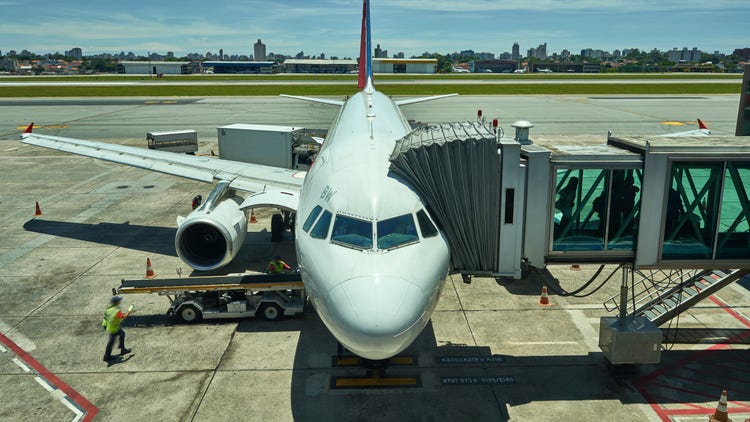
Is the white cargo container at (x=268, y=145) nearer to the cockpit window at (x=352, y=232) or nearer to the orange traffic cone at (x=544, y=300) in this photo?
the orange traffic cone at (x=544, y=300)

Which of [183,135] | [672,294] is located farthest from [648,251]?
[183,135]

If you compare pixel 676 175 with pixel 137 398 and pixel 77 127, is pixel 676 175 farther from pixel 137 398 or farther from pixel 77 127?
pixel 77 127

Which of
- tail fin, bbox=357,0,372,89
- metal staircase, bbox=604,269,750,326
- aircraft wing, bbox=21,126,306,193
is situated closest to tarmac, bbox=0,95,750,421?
metal staircase, bbox=604,269,750,326

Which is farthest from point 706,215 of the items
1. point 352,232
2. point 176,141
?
point 176,141

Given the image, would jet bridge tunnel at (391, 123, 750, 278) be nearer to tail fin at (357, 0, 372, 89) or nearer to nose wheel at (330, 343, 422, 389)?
nose wheel at (330, 343, 422, 389)

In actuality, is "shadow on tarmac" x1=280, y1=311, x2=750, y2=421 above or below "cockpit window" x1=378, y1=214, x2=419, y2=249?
below

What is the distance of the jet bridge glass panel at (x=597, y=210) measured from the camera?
1265 cm

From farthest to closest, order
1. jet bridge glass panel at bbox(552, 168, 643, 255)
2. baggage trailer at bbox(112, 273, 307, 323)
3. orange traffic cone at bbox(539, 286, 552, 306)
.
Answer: orange traffic cone at bbox(539, 286, 552, 306) < baggage trailer at bbox(112, 273, 307, 323) < jet bridge glass panel at bbox(552, 168, 643, 255)

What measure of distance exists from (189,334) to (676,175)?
13.1 metres

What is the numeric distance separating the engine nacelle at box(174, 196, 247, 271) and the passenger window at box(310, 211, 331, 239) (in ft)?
25.9

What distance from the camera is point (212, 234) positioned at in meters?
19.4

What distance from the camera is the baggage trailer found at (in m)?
15.8

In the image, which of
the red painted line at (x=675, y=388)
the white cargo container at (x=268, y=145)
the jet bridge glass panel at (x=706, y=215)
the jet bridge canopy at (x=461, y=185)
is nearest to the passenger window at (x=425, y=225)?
the jet bridge canopy at (x=461, y=185)

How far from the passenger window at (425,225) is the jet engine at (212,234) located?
9136 mm
